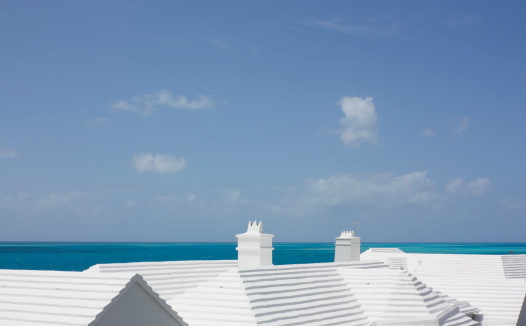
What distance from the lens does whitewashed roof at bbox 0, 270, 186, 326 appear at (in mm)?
13695

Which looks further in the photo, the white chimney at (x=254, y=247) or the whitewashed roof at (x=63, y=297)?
the white chimney at (x=254, y=247)

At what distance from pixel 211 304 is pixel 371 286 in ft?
26.3

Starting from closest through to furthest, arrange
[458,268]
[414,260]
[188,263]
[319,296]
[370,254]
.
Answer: [319,296] → [188,263] → [458,268] → [414,260] → [370,254]

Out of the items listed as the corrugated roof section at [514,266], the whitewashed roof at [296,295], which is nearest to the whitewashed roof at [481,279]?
the corrugated roof section at [514,266]

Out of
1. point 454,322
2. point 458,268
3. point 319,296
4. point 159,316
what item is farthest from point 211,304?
Answer: point 458,268

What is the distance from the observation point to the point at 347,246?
38531 millimetres

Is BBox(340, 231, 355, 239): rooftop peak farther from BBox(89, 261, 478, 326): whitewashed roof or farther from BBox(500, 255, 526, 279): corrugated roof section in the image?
BBox(500, 255, 526, 279): corrugated roof section

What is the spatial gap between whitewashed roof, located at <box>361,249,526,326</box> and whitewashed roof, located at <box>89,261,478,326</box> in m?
4.49

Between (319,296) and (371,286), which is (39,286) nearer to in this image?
(319,296)

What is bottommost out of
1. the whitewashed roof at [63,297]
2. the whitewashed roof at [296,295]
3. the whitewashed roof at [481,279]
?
the whitewashed roof at [63,297]

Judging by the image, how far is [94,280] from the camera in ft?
48.6

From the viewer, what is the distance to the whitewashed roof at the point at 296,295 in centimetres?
2172

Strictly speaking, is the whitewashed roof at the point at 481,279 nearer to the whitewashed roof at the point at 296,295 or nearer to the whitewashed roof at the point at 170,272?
the whitewashed roof at the point at 296,295

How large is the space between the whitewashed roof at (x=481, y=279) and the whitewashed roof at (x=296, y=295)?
177 inches
